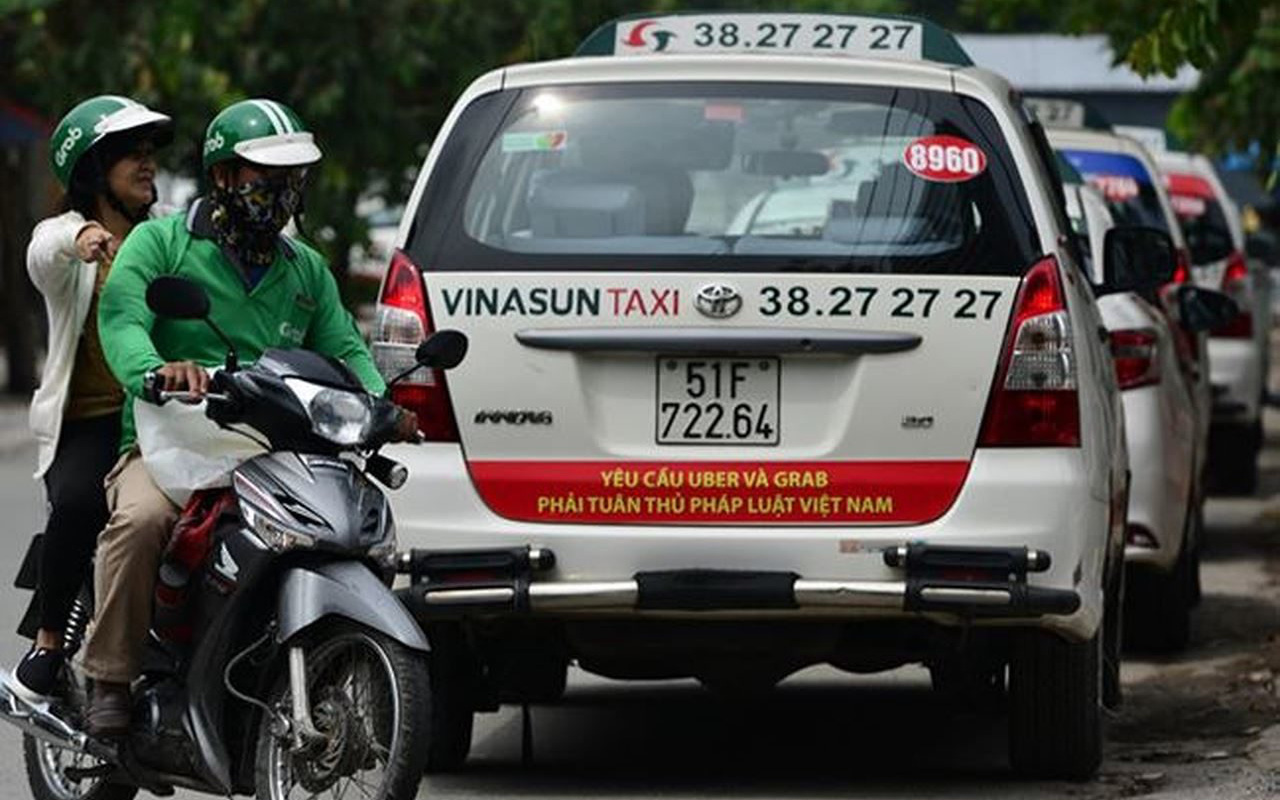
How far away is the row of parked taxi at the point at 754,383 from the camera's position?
8227mm

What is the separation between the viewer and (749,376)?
8273 millimetres

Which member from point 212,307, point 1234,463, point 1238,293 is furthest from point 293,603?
point 1234,463

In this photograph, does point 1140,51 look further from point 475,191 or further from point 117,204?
point 117,204

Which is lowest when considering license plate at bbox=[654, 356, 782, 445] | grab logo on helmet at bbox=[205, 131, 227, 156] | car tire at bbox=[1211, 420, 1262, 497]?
car tire at bbox=[1211, 420, 1262, 497]

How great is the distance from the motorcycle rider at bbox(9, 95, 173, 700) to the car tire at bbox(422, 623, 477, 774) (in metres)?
1.14

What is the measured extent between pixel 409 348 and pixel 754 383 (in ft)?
2.71

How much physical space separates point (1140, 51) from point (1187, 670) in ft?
7.80

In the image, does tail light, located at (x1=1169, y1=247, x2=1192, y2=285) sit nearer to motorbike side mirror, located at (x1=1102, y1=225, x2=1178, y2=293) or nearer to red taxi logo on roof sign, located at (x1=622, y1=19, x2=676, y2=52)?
motorbike side mirror, located at (x1=1102, y1=225, x2=1178, y2=293)

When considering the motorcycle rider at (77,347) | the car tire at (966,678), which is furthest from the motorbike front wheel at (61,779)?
the car tire at (966,678)

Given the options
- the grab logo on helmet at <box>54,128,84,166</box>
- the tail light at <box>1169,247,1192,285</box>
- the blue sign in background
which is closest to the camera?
the grab logo on helmet at <box>54,128,84,166</box>

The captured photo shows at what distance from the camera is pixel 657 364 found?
27.2ft

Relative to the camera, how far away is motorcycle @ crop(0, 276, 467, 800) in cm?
692

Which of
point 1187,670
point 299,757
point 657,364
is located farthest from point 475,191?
point 1187,670

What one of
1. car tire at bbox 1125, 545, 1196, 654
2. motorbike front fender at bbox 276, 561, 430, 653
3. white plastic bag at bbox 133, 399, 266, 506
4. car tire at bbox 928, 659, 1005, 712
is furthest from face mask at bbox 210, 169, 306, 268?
car tire at bbox 1125, 545, 1196, 654
